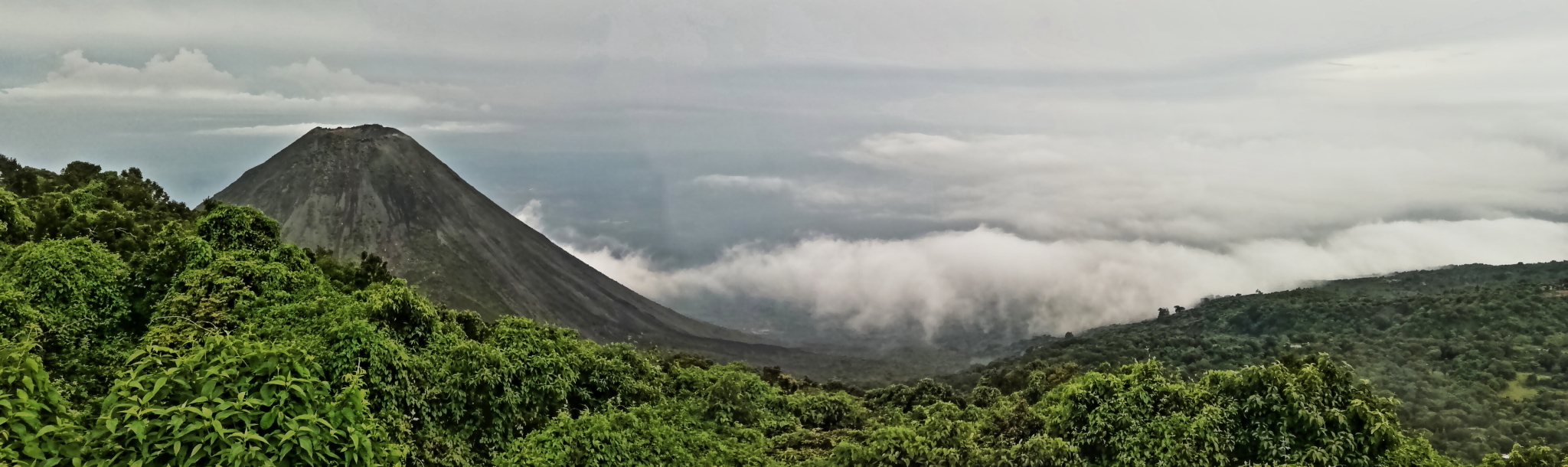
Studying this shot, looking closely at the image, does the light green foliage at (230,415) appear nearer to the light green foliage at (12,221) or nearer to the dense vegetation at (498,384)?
the dense vegetation at (498,384)

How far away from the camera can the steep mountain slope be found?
144 m

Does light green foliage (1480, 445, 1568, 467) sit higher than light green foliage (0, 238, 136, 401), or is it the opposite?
light green foliage (0, 238, 136, 401)

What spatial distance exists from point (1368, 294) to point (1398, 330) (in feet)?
111

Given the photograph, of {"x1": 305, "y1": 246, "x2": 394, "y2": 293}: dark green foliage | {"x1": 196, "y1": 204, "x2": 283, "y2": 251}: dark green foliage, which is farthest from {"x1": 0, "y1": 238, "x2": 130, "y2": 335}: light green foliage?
{"x1": 305, "y1": 246, "x2": 394, "y2": 293}: dark green foliage

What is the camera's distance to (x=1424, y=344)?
4045 inches

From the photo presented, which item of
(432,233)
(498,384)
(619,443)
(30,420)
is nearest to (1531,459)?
(619,443)

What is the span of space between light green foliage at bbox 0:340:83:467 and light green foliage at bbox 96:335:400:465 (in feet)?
0.97

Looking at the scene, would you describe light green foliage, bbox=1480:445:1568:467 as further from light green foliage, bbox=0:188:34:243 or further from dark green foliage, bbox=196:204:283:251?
light green foliage, bbox=0:188:34:243

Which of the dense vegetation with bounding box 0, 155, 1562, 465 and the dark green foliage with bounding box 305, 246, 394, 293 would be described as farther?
the dark green foliage with bounding box 305, 246, 394, 293

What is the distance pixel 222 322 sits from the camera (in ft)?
58.5

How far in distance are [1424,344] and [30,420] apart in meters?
134

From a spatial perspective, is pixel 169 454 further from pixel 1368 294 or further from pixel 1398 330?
pixel 1368 294

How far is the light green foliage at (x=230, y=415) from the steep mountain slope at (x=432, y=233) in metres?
133

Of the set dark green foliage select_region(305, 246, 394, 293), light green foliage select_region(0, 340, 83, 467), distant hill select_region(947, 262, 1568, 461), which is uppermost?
dark green foliage select_region(305, 246, 394, 293)
